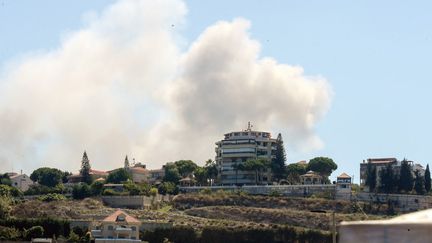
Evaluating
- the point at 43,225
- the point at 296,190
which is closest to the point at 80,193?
the point at 43,225

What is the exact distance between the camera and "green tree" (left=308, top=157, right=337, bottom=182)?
625ft

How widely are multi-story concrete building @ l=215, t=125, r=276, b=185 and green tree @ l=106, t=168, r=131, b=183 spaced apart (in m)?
17.7

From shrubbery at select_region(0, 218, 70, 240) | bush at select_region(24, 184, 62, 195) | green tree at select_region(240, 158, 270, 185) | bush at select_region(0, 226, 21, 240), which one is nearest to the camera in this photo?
bush at select_region(0, 226, 21, 240)

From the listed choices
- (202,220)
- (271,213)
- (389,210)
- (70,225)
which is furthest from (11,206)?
(389,210)

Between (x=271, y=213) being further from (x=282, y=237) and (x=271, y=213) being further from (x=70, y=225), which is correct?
(x=70, y=225)

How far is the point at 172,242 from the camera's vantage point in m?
135

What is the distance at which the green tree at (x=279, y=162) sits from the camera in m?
184

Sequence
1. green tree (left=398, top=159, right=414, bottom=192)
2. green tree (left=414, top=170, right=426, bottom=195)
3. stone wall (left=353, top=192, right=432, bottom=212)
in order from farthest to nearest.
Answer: green tree (left=398, top=159, right=414, bottom=192) < green tree (left=414, top=170, right=426, bottom=195) < stone wall (left=353, top=192, right=432, bottom=212)

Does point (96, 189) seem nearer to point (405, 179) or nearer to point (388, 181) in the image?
point (388, 181)

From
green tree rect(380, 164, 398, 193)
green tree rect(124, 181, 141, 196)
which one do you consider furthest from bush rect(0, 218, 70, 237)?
green tree rect(380, 164, 398, 193)

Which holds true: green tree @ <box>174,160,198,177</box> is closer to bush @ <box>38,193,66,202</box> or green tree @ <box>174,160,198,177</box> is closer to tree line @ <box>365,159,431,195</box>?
bush @ <box>38,193,66,202</box>

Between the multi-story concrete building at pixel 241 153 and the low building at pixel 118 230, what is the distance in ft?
183

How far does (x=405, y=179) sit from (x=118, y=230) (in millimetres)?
54379

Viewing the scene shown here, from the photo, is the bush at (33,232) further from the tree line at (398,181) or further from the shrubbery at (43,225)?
the tree line at (398,181)
